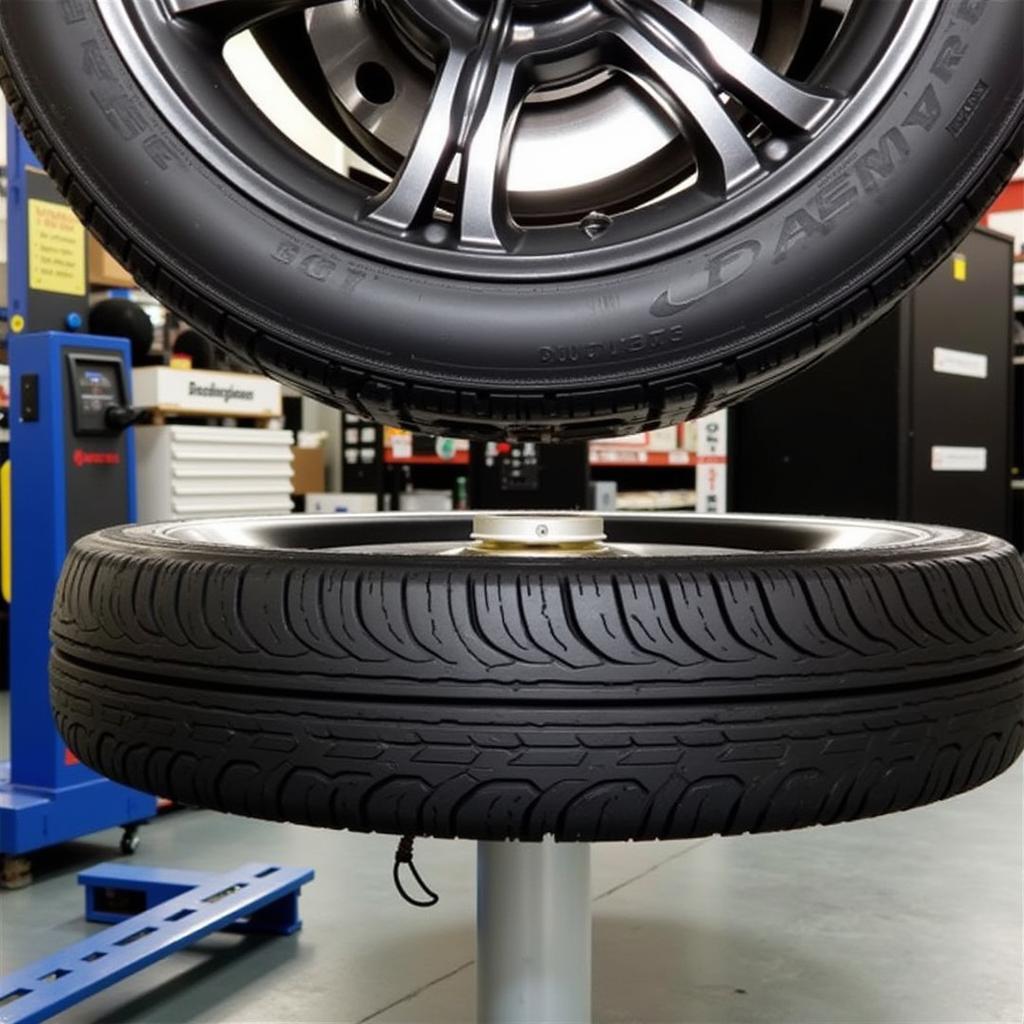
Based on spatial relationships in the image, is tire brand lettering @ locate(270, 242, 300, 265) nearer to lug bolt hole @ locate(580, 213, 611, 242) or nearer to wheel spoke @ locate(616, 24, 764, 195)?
lug bolt hole @ locate(580, 213, 611, 242)

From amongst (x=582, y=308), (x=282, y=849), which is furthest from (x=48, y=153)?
(x=282, y=849)

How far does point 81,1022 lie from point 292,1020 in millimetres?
281

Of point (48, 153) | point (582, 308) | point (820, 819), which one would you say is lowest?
point (820, 819)

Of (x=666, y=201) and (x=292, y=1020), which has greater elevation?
(x=666, y=201)

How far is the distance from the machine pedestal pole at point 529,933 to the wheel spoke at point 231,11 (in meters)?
0.73

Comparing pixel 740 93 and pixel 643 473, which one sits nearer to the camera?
pixel 740 93

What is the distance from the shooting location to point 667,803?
762 mm

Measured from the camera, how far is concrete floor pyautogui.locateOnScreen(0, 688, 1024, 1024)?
1640mm

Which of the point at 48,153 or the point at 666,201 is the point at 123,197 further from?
the point at 666,201

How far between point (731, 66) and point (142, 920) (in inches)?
56.1

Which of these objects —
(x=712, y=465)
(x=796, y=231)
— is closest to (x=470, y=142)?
(x=796, y=231)

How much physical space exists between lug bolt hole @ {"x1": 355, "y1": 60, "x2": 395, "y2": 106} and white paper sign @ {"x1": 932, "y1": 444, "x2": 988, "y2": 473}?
2.79m

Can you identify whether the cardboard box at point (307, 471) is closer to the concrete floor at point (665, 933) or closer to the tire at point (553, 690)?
the concrete floor at point (665, 933)

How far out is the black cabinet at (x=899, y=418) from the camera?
3.52m
